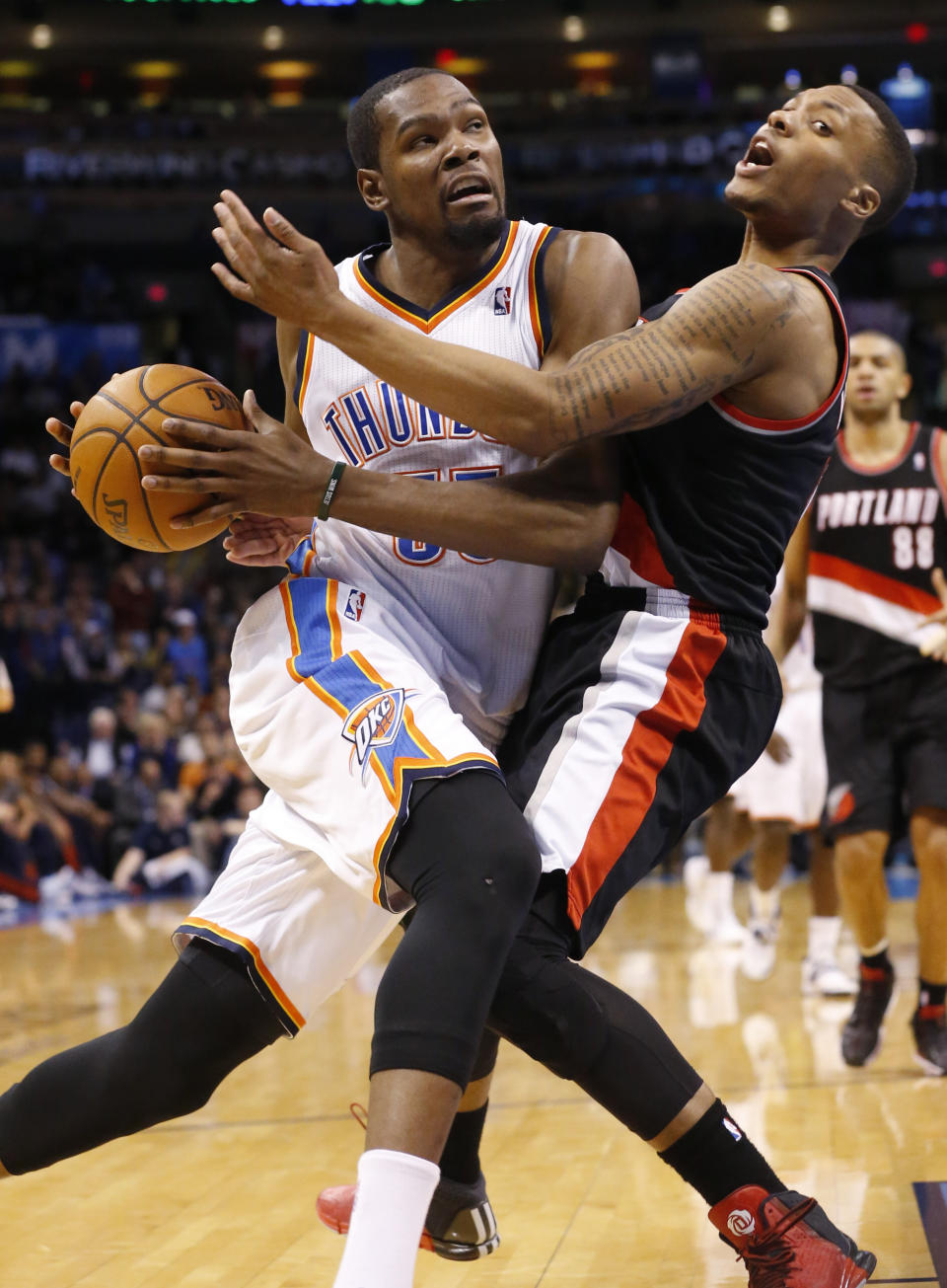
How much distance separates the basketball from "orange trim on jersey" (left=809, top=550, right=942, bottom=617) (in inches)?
134

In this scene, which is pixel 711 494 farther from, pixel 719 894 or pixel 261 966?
pixel 719 894

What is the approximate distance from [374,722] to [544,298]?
103 cm

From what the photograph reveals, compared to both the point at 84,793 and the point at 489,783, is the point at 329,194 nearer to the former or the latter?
the point at 84,793

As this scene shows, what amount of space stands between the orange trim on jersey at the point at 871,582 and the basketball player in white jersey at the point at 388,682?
2.84 metres

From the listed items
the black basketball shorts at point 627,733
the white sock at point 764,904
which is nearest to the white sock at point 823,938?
the white sock at point 764,904

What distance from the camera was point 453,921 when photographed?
2293 mm

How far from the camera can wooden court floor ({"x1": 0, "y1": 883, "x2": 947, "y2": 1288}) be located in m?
3.31

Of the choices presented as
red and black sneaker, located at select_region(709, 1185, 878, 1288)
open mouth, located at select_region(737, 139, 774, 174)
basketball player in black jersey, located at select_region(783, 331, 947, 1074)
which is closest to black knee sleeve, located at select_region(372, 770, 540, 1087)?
red and black sneaker, located at select_region(709, 1185, 878, 1288)

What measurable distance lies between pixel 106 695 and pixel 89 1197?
11.9 m

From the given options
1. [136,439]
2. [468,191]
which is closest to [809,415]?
[468,191]

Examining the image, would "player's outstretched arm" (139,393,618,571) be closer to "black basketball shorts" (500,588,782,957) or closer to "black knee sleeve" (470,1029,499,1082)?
"black basketball shorts" (500,588,782,957)

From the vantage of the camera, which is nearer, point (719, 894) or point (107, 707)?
point (719, 894)

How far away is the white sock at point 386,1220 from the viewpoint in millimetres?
2107

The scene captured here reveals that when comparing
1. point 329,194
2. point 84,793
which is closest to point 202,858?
point 84,793
